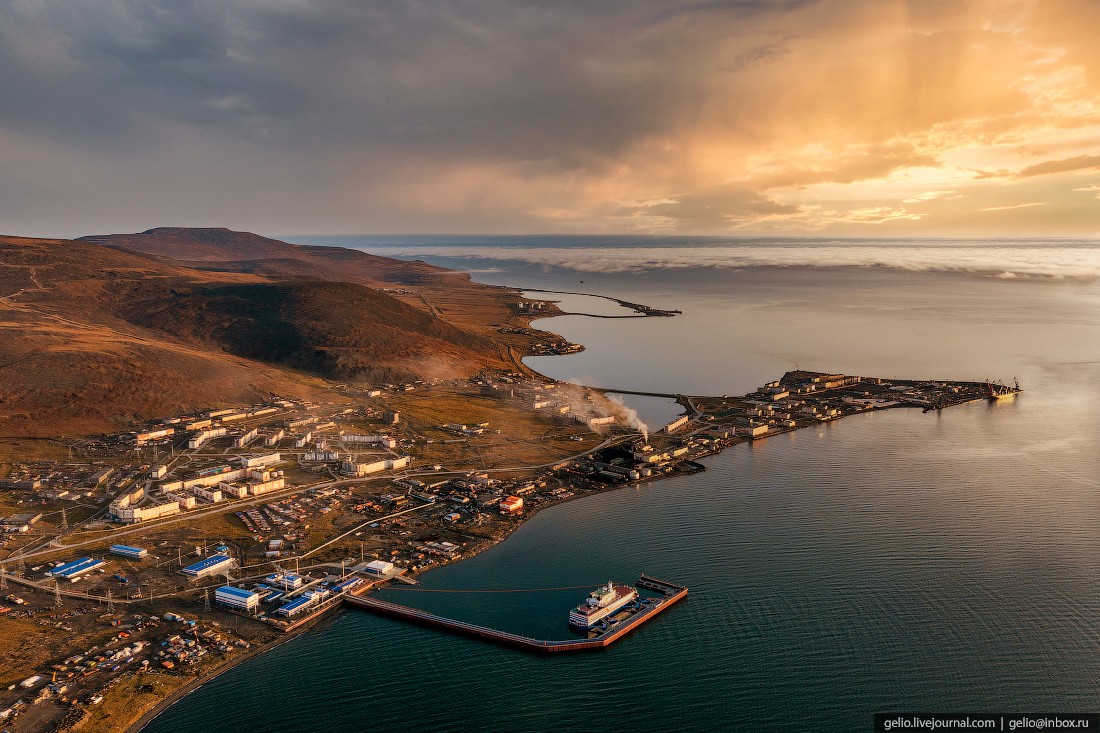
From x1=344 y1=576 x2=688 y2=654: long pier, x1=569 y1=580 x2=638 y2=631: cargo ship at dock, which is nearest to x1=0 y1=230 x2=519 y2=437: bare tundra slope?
x1=344 y1=576 x2=688 y2=654: long pier

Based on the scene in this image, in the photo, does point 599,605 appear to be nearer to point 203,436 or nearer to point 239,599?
point 239,599

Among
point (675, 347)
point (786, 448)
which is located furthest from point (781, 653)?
point (675, 347)

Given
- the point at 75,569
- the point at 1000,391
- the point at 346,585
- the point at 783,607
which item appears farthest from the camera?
the point at 1000,391

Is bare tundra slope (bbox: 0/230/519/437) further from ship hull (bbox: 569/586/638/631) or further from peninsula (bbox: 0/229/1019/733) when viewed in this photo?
ship hull (bbox: 569/586/638/631)

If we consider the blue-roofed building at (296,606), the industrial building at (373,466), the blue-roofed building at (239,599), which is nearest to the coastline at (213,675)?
the blue-roofed building at (296,606)

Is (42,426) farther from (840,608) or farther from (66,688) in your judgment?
(840,608)

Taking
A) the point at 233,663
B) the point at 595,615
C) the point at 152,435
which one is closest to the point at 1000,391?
the point at 595,615

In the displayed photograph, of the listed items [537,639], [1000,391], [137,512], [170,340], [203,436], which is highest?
[170,340]
